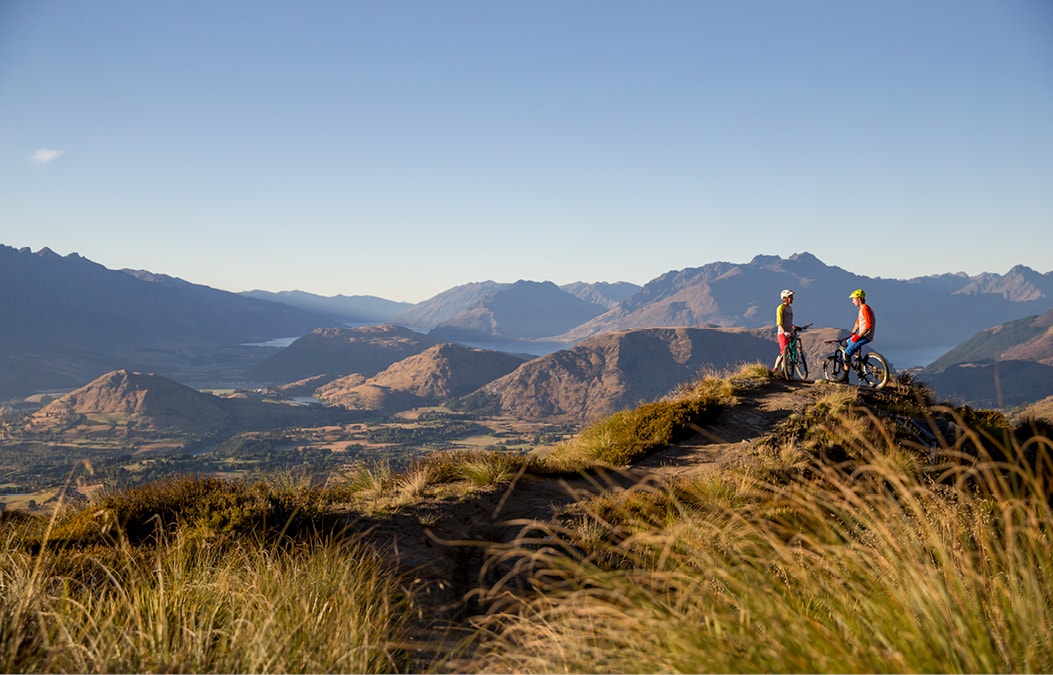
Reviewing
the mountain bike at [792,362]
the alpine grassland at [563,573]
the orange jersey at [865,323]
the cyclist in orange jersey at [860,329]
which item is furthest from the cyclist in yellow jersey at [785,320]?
the alpine grassland at [563,573]

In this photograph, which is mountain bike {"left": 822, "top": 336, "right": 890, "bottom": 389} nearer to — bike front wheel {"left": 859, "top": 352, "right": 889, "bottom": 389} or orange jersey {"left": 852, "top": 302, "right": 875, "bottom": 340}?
bike front wheel {"left": 859, "top": 352, "right": 889, "bottom": 389}

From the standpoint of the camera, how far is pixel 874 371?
18.3 metres

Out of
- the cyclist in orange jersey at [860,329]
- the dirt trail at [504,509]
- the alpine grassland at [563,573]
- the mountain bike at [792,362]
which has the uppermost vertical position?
the cyclist in orange jersey at [860,329]

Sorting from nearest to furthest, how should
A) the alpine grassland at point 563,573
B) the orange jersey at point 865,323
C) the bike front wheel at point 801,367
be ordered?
the alpine grassland at point 563,573
the orange jersey at point 865,323
the bike front wheel at point 801,367

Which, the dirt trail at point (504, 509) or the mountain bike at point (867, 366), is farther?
the mountain bike at point (867, 366)

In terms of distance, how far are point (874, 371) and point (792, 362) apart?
2.52m

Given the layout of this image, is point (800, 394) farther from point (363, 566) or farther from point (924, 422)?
point (363, 566)

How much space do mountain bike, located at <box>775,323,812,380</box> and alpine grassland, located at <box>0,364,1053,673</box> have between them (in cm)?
536

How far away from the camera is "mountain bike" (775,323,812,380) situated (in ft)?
65.3

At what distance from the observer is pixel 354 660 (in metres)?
4.57

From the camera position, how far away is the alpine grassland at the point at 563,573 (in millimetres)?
3658

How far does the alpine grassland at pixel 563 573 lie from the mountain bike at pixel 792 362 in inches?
211

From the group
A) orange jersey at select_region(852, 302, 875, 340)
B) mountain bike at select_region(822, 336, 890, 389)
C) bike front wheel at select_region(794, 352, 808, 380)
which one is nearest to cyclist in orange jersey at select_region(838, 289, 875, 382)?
orange jersey at select_region(852, 302, 875, 340)

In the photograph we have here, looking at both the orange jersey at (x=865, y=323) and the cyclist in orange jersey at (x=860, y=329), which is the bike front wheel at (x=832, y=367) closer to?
the cyclist in orange jersey at (x=860, y=329)
